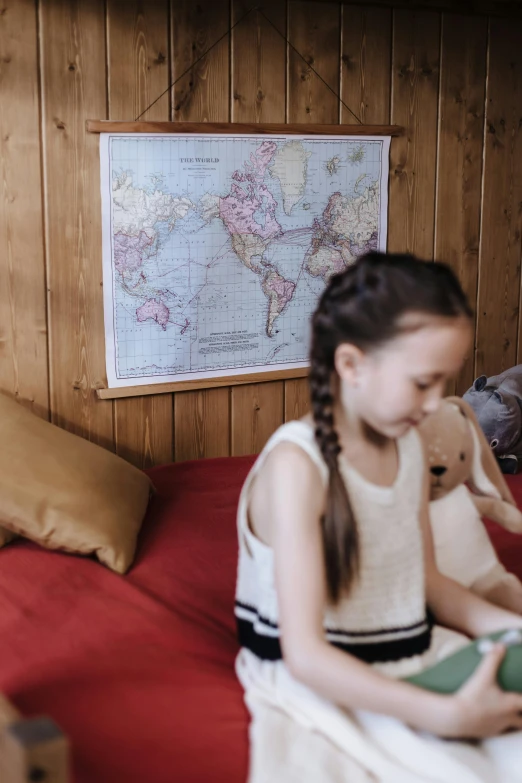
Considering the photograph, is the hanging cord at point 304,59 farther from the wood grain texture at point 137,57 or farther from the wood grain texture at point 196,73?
the wood grain texture at point 137,57

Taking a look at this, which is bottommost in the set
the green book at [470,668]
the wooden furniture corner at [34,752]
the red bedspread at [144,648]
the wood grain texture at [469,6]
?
the red bedspread at [144,648]

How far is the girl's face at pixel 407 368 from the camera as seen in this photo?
116cm

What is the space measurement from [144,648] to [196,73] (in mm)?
1619

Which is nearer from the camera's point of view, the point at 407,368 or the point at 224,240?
the point at 407,368

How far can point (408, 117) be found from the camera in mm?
2855

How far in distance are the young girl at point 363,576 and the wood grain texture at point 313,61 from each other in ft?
5.17

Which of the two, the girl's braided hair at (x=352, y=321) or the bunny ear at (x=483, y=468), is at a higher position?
the girl's braided hair at (x=352, y=321)

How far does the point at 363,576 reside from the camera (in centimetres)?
125

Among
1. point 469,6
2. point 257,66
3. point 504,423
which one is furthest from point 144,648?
point 469,6

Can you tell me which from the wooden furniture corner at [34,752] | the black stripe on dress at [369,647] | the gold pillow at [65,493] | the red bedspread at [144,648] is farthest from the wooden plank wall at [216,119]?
the wooden furniture corner at [34,752]

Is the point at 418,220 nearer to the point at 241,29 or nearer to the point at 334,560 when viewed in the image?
the point at 241,29

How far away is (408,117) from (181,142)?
0.80 meters

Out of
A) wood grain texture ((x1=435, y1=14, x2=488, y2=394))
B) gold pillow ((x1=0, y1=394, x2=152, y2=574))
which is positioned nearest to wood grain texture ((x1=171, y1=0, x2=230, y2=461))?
gold pillow ((x1=0, y1=394, x2=152, y2=574))

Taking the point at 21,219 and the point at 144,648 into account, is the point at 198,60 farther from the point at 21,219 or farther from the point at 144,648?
the point at 144,648
